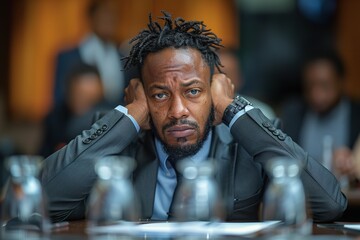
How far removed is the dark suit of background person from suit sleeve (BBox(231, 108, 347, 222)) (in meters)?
2.29

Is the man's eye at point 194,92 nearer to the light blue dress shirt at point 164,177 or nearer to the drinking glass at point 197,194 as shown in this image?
the light blue dress shirt at point 164,177

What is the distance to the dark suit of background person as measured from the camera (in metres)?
5.36

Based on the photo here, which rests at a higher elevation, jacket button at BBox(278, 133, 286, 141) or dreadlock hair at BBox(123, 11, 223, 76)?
dreadlock hair at BBox(123, 11, 223, 76)

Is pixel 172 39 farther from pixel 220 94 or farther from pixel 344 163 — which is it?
pixel 344 163

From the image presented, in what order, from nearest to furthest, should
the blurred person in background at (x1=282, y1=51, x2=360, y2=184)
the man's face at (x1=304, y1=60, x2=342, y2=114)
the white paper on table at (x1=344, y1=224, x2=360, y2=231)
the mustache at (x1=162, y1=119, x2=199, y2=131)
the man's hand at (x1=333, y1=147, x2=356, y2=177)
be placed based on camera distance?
the white paper on table at (x1=344, y1=224, x2=360, y2=231), the mustache at (x1=162, y1=119, x2=199, y2=131), the man's hand at (x1=333, y1=147, x2=356, y2=177), the blurred person in background at (x1=282, y1=51, x2=360, y2=184), the man's face at (x1=304, y1=60, x2=342, y2=114)

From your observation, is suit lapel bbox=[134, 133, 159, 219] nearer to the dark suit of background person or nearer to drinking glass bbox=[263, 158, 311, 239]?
drinking glass bbox=[263, 158, 311, 239]

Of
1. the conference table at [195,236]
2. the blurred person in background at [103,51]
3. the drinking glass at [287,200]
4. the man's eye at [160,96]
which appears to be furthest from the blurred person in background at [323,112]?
the drinking glass at [287,200]

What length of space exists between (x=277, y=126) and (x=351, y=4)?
3.72 metres

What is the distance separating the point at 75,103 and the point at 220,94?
8.72ft

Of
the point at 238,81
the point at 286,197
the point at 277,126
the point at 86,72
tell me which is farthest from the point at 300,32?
the point at 286,197

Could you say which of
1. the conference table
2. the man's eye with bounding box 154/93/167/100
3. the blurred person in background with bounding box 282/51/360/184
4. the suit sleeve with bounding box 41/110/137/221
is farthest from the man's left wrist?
the blurred person in background with bounding box 282/51/360/184

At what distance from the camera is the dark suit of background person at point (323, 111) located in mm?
5363

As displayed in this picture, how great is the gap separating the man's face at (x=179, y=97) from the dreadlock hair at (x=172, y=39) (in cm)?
3

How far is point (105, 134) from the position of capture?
3074 mm
